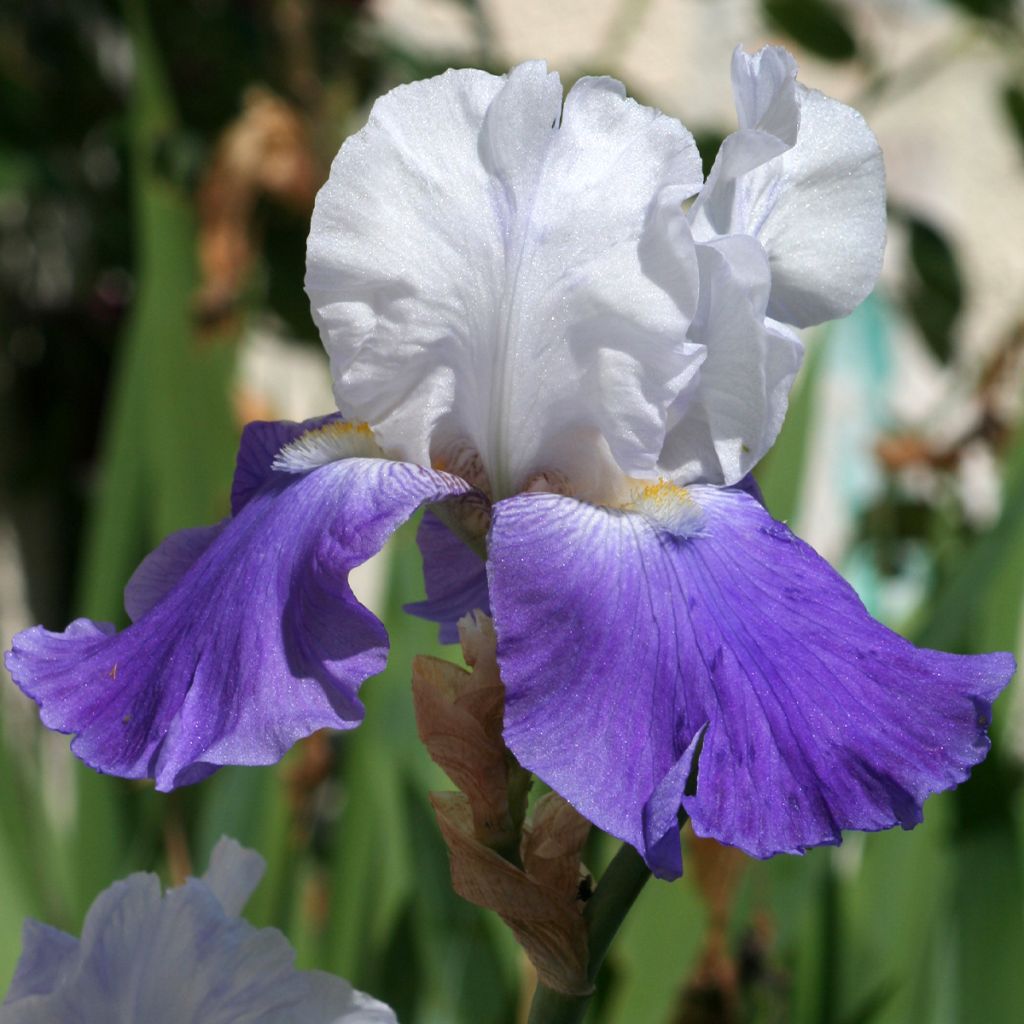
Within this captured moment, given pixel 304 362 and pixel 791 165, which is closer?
pixel 791 165

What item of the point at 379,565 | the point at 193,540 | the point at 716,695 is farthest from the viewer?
the point at 379,565

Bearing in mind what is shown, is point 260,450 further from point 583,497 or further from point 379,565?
point 379,565

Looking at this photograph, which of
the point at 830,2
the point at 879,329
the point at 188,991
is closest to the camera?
the point at 188,991

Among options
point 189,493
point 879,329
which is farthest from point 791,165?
point 879,329

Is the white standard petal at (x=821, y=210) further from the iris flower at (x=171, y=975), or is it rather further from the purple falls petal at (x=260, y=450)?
the iris flower at (x=171, y=975)

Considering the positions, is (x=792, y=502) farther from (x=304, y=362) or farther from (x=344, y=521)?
(x=304, y=362)

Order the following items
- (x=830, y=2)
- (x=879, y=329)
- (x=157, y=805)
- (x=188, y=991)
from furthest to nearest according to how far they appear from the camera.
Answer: (x=879, y=329)
(x=830, y=2)
(x=157, y=805)
(x=188, y=991)

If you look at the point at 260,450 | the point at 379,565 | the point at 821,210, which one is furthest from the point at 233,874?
the point at 379,565
